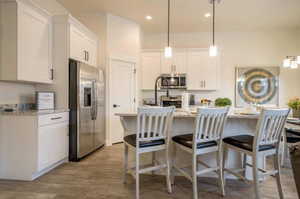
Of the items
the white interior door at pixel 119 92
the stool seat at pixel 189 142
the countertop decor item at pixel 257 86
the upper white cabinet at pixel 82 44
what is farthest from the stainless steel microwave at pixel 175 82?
the stool seat at pixel 189 142

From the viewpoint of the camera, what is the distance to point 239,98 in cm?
551

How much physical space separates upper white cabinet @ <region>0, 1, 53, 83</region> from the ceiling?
130 centimetres

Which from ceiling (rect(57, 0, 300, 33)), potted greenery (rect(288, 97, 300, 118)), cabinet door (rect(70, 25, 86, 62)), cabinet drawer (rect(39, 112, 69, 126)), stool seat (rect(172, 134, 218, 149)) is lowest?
stool seat (rect(172, 134, 218, 149))

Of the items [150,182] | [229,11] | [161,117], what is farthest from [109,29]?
[150,182]

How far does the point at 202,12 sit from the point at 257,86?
259 cm

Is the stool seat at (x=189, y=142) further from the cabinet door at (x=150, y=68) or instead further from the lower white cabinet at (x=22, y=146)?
the cabinet door at (x=150, y=68)

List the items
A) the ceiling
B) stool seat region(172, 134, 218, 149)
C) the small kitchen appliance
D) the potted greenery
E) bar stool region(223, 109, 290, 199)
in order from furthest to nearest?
the small kitchen appliance < the ceiling < the potted greenery < stool seat region(172, 134, 218, 149) < bar stool region(223, 109, 290, 199)

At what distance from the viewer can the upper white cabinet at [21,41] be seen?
2701 millimetres

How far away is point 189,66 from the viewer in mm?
5410

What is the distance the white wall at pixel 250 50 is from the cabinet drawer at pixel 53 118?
3525 mm

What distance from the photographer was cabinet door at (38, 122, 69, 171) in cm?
275

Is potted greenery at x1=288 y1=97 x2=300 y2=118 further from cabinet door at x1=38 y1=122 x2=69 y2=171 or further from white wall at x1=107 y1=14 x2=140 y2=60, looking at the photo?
cabinet door at x1=38 y1=122 x2=69 y2=171

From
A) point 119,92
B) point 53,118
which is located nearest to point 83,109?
point 53,118

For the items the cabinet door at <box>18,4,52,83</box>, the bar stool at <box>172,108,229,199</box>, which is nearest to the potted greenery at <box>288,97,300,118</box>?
the bar stool at <box>172,108,229,199</box>
